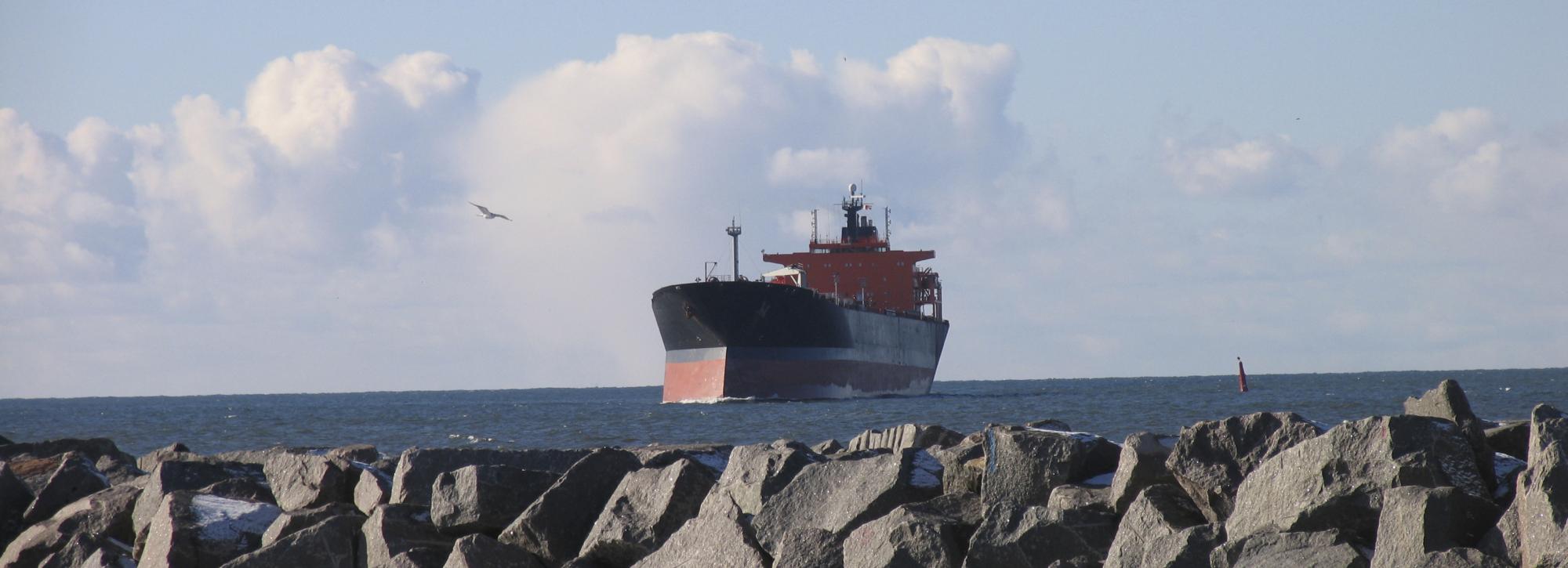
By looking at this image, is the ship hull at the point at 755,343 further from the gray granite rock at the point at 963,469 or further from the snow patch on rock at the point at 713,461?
the gray granite rock at the point at 963,469

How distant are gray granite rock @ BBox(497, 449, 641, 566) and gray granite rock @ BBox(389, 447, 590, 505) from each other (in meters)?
0.51

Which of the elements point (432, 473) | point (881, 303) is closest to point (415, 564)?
point (432, 473)

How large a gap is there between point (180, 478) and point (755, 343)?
30742mm

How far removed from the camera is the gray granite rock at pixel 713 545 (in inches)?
222

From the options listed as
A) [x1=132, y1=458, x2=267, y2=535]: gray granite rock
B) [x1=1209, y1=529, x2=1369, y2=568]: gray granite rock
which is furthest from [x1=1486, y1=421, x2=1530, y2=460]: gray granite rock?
[x1=132, y1=458, x2=267, y2=535]: gray granite rock

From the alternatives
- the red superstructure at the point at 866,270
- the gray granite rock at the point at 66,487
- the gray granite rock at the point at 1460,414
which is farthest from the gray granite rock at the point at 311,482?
the red superstructure at the point at 866,270

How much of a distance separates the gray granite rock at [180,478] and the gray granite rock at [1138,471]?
448 centimetres

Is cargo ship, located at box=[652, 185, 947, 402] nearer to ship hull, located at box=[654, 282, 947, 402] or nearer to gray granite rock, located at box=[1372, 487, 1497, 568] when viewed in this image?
ship hull, located at box=[654, 282, 947, 402]

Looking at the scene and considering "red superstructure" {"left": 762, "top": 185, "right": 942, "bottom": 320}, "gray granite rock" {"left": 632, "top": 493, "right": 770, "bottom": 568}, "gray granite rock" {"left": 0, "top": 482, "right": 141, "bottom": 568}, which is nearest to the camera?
"gray granite rock" {"left": 632, "top": 493, "right": 770, "bottom": 568}

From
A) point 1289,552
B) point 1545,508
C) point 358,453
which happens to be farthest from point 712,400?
point 1545,508

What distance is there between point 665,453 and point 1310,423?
327cm

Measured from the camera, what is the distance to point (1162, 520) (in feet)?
16.9

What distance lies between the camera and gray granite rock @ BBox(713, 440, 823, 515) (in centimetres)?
643

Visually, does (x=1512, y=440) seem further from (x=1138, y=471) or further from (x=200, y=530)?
(x=200, y=530)
